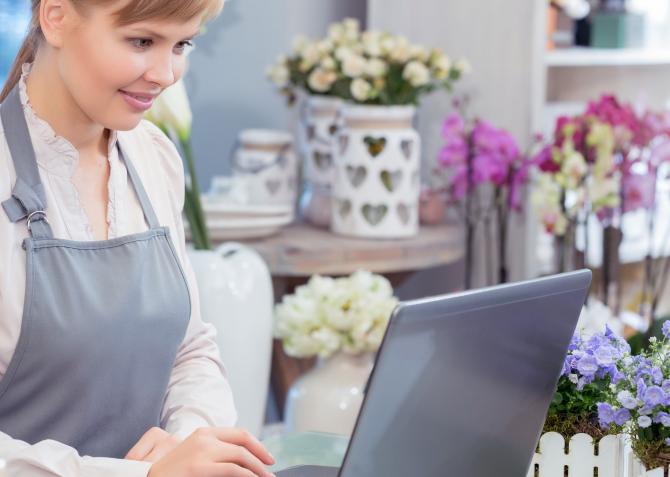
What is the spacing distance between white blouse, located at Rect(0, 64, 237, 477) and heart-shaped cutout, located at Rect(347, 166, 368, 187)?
126cm

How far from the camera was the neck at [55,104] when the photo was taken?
147 centimetres

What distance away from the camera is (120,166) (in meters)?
1.60

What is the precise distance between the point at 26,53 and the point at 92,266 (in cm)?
30

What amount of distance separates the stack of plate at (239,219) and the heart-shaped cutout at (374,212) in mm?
208

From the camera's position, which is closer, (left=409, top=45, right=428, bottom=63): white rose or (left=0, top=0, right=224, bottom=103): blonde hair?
(left=0, top=0, right=224, bottom=103): blonde hair

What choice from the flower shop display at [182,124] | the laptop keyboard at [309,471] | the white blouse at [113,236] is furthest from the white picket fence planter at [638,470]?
the flower shop display at [182,124]

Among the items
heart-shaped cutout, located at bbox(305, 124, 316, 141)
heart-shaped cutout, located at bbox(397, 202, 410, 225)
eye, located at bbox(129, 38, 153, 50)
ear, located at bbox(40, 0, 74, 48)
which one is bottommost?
heart-shaped cutout, located at bbox(397, 202, 410, 225)

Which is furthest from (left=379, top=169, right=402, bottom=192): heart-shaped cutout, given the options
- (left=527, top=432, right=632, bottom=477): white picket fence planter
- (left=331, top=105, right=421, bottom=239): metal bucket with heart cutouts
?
(left=527, top=432, right=632, bottom=477): white picket fence planter

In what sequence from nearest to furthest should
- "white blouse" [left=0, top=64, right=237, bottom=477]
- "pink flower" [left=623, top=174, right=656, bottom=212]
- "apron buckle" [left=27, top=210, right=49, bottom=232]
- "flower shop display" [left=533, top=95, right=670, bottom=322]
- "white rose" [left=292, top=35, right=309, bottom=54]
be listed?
Answer: "white blouse" [left=0, top=64, right=237, bottom=477], "apron buckle" [left=27, top=210, right=49, bottom=232], "flower shop display" [left=533, top=95, right=670, bottom=322], "pink flower" [left=623, top=174, right=656, bottom=212], "white rose" [left=292, top=35, right=309, bottom=54]

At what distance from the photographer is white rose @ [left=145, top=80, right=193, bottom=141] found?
243 centimetres

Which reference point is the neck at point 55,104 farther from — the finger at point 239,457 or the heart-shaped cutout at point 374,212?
the heart-shaped cutout at point 374,212

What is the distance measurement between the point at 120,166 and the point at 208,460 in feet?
1.70

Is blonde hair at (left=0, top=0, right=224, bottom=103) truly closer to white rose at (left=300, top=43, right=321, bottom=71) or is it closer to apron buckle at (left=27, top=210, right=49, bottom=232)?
apron buckle at (left=27, top=210, right=49, bottom=232)

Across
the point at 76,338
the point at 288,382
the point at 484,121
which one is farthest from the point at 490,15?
the point at 76,338
